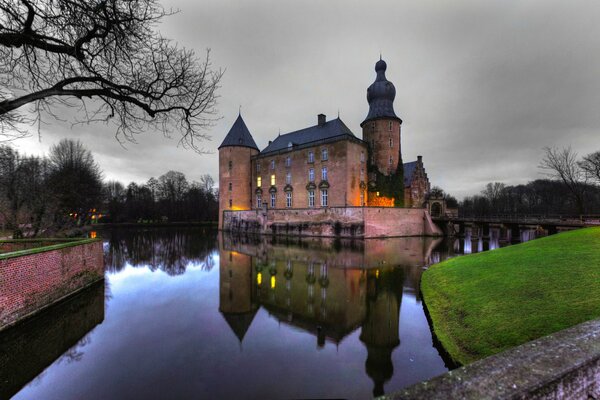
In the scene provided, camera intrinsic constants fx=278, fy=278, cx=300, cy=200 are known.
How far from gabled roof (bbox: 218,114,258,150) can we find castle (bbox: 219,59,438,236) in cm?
342

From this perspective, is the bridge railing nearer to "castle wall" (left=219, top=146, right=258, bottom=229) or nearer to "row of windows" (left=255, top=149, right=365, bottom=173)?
"row of windows" (left=255, top=149, right=365, bottom=173)

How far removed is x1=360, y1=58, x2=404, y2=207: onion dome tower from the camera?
31.3m

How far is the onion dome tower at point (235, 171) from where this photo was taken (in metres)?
39.0

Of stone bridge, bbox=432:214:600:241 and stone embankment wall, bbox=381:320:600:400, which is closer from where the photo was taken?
stone embankment wall, bbox=381:320:600:400

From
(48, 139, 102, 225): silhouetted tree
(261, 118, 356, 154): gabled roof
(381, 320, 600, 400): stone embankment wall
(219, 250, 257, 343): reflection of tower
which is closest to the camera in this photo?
(381, 320, 600, 400): stone embankment wall

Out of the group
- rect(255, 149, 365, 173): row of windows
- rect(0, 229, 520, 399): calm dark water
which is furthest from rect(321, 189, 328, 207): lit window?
rect(0, 229, 520, 399): calm dark water

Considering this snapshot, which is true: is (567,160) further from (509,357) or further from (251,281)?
(509,357)

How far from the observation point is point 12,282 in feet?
20.2

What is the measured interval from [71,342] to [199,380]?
136 inches

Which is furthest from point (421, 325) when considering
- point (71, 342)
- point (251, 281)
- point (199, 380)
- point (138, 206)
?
point (138, 206)

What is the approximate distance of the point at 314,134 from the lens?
34.7 metres

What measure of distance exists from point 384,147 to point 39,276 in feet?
101

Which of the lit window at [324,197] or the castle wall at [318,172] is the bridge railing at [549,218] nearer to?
the castle wall at [318,172]

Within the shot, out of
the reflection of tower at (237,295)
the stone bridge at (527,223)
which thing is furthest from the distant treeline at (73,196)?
the stone bridge at (527,223)
